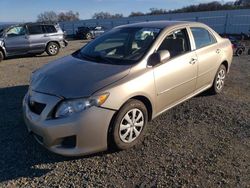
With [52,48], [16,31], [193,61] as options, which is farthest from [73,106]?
[52,48]

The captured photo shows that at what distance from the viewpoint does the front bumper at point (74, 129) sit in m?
3.20

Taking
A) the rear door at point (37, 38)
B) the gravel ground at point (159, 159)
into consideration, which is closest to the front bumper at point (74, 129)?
the gravel ground at point (159, 159)

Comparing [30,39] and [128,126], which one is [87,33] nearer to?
[30,39]

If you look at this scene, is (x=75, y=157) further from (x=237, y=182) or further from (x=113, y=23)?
(x=113, y=23)

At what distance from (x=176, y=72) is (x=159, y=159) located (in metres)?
1.46

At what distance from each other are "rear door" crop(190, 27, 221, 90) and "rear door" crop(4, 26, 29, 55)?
30.5 ft

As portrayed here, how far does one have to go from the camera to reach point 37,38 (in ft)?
42.2

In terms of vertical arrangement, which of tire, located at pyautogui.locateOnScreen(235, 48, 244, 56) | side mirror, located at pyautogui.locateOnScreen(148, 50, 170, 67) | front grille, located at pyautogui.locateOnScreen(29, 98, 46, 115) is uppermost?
side mirror, located at pyautogui.locateOnScreen(148, 50, 170, 67)

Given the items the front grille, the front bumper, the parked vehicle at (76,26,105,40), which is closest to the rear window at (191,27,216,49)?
the front bumper

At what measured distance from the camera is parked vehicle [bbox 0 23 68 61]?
1207 cm

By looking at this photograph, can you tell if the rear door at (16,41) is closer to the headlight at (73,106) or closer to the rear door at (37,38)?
the rear door at (37,38)

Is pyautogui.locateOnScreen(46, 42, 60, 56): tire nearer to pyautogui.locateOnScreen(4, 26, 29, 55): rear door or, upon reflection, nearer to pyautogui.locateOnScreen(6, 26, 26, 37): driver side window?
pyautogui.locateOnScreen(4, 26, 29, 55): rear door

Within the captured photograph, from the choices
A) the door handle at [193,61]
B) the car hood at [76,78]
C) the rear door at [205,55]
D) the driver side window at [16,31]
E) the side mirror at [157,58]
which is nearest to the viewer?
the car hood at [76,78]

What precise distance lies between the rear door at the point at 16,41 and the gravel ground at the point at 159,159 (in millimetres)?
8011
